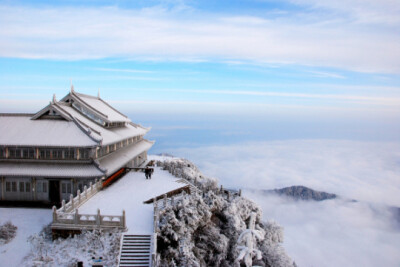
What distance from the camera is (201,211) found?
26.2 meters

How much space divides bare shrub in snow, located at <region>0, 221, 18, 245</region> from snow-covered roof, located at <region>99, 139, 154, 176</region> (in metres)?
8.25

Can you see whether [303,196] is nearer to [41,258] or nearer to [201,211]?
[201,211]

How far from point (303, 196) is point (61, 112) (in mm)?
108357

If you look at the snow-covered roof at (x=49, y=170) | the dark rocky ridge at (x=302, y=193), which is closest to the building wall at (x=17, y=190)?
the snow-covered roof at (x=49, y=170)

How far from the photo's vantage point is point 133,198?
28.8 meters

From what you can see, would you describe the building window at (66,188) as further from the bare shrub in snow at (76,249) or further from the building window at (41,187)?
the bare shrub in snow at (76,249)

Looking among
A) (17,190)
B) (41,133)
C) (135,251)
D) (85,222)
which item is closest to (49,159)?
(41,133)

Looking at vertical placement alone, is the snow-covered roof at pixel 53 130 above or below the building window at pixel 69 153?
above

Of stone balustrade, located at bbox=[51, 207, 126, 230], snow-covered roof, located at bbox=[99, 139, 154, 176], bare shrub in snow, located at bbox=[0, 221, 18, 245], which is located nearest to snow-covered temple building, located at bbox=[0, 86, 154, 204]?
snow-covered roof, located at bbox=[99, 139, 154, 176]

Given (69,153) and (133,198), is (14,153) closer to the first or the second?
(69,153)

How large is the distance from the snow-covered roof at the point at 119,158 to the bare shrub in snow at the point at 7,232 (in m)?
8.25

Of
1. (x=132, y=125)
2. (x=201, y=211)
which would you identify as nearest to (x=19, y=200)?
(x=201, y=211)

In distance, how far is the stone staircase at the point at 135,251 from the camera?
19.2 meters

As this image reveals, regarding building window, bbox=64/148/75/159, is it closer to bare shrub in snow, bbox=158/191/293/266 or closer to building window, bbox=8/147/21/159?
building window, bbox=8/147/21/159
